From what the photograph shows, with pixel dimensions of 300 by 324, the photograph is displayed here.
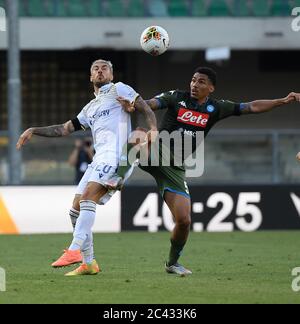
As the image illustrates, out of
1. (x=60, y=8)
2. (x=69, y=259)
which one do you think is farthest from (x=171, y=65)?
(x=69, y=259)

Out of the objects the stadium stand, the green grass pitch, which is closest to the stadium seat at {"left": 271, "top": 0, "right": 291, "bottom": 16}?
the stadium stand

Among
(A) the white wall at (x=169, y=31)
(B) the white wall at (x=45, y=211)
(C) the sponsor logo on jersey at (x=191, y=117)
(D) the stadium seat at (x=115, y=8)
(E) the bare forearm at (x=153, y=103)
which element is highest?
(D) the stadium seat at (x=115, y=8)

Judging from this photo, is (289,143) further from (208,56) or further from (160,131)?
(160,131)

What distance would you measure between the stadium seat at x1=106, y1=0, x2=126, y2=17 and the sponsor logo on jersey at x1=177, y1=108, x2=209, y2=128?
17815 mm

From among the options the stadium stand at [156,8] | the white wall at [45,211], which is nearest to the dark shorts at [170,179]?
the white wall at [45,211]

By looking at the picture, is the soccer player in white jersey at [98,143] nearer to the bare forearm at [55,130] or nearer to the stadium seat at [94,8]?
the bare forearm at [55,130]

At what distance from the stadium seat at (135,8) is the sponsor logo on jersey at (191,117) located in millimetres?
17668

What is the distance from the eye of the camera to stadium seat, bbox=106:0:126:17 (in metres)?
29.2

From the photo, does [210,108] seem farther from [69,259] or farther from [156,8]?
[156,8]

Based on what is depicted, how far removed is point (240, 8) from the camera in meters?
29.7

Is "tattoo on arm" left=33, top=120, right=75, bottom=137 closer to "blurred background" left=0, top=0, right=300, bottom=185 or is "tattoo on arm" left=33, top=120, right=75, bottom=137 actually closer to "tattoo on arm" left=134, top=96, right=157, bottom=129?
"tattoo on arm" left=134, top=96, right=157, bottom=129

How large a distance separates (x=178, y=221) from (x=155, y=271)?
0.83 metres

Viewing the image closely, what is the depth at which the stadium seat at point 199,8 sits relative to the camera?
2948cm
